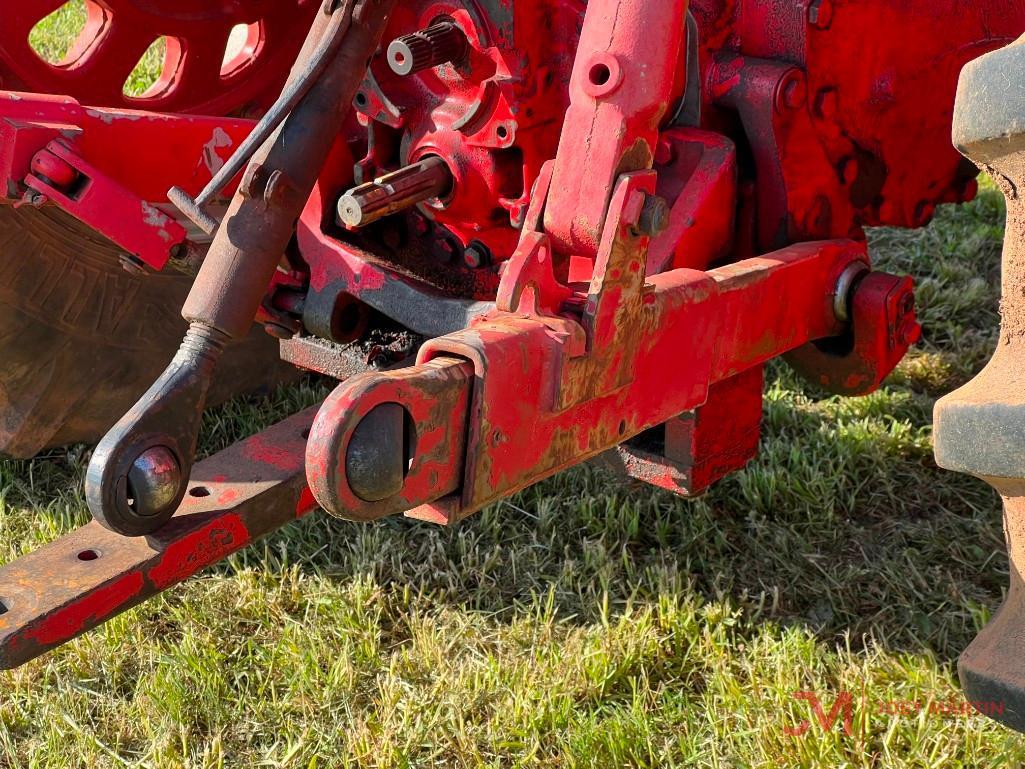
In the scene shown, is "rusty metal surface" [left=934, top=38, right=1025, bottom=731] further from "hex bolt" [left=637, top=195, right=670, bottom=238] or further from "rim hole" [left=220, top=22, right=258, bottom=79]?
"rim hole" [left=220, top=22, right=258, bottom=79]

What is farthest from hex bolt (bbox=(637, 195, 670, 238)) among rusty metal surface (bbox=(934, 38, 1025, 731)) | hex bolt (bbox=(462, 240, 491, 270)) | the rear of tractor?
hex bolt (bbox=(462, 240, 491, 270))

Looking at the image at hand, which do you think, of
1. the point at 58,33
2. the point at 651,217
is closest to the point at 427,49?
the point at 651,217

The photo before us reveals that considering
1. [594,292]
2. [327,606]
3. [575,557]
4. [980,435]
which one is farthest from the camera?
[575,557]

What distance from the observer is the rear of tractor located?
1.43 m

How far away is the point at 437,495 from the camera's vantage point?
1384 mm

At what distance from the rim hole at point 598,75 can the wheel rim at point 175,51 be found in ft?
4.08

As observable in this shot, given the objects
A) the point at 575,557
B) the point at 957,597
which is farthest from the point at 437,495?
the point at 957,597

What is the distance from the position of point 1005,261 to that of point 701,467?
74 cm

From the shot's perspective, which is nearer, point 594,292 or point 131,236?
point 594,292

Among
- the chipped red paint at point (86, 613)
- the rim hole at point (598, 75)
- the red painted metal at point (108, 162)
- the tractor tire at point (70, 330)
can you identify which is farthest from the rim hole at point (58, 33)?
the rim hole at point (598, 75)

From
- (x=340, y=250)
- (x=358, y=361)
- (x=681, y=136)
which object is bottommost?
(x=358, y=361)

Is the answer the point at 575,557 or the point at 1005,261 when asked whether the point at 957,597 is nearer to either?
the point at 575,557

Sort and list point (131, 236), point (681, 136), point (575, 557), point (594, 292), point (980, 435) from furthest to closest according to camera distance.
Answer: point (575, 557) → point (681, 136) → point (131, 236) → point (594, 292) → point (980, 435)

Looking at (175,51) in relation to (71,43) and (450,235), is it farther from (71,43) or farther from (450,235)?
(71,43)
